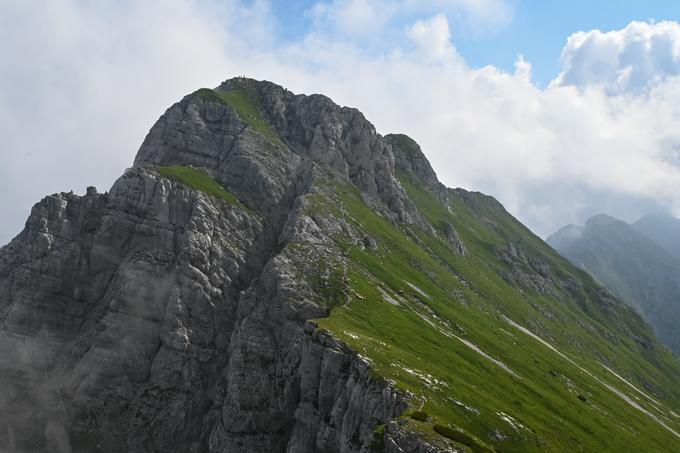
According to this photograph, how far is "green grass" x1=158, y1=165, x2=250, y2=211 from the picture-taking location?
12300 cm

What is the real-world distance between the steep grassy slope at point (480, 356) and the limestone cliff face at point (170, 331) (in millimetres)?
8182

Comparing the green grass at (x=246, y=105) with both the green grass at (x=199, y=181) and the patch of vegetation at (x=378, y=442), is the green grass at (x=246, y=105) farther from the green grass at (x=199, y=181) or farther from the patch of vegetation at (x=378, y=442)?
the patch of vegetation at (x=378, y=442)

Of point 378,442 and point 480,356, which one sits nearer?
point 378,442

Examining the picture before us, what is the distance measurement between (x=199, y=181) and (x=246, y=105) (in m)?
66.3

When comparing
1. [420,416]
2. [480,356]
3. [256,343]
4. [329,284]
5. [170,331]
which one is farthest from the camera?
[329,284]

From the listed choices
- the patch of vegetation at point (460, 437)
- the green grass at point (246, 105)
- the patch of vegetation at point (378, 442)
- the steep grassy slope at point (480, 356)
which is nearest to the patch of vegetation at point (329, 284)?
the steep grassy slope at point (480, 356)

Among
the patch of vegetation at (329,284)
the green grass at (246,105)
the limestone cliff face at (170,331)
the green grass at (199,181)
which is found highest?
the green grass at (246,105)

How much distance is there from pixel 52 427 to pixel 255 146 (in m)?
96.4

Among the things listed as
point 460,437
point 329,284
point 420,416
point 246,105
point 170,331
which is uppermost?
point 246,105

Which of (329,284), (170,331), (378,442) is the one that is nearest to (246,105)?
→ (329,284)

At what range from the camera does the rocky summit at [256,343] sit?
6969cm

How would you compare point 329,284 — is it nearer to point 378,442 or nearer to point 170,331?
point 170,331

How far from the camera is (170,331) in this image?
9981 centimetres

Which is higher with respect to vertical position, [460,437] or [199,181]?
[199,181]
